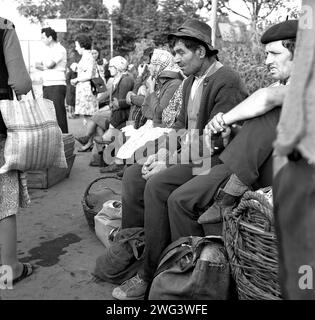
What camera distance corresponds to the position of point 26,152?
2779 millimetres

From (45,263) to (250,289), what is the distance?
1899 millimetres

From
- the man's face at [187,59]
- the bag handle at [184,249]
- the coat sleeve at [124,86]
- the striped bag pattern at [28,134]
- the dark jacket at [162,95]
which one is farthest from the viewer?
the coat sleeve at [124,86]

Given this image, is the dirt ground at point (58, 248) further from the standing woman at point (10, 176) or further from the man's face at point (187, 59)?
the man's face at point (187, 59)

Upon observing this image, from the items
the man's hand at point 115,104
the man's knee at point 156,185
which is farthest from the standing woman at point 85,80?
the man's knee at point 156,185

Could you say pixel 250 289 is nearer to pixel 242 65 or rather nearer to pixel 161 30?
pixel 242 65

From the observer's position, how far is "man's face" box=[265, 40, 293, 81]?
8.72 feet

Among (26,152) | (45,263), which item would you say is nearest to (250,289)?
(26,152)

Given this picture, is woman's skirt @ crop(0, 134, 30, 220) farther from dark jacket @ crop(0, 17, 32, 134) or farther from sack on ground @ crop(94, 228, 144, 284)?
sack on ground @ crop(94, 228, 144, 284)

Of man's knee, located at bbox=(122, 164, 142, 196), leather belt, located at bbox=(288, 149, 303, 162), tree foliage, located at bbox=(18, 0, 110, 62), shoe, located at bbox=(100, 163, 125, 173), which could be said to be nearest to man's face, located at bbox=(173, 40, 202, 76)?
man's knee, located at bbox=(122, 164, 142, 196)

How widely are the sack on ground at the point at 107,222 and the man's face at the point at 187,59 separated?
1294 mm

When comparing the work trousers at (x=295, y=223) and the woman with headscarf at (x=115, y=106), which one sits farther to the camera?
the woman with headscarf at (x=115, y=106)

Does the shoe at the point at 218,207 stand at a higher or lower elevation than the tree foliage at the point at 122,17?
lower

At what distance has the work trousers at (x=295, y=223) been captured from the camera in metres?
1.06

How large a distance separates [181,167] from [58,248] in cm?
137
